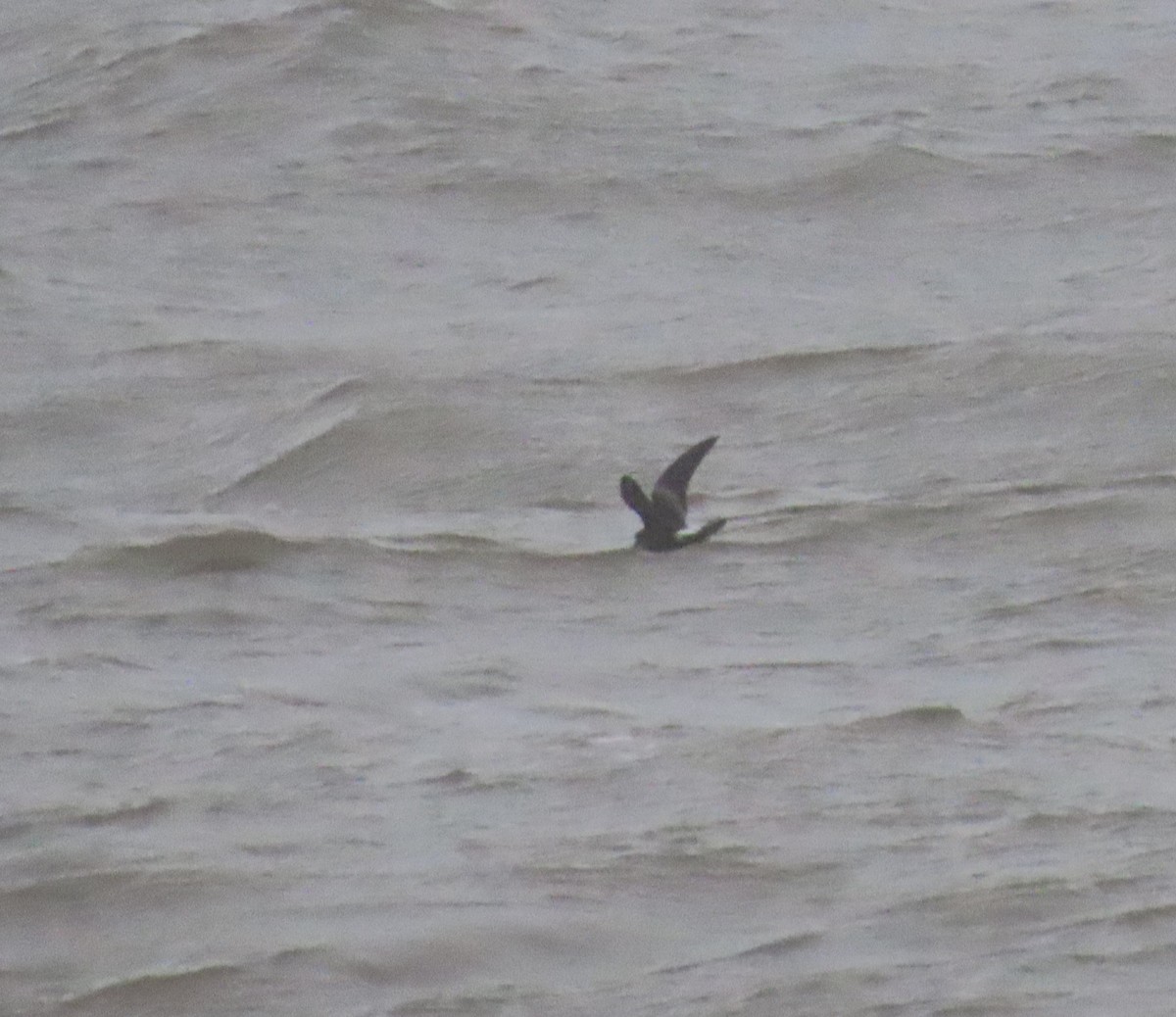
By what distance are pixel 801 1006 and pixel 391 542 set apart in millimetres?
1842

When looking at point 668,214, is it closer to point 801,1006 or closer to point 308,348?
point 308,348

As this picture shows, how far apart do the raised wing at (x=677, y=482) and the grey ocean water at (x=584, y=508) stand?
166 millimetres

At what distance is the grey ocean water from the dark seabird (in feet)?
0.39

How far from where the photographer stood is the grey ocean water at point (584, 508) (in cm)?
587

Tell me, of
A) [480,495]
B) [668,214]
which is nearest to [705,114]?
[668,214]

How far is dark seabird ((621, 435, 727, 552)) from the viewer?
22.2 feet

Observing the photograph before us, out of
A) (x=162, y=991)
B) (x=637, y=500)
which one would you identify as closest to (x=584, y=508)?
(x=637, y=500)

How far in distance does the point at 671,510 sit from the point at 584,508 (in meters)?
0.50

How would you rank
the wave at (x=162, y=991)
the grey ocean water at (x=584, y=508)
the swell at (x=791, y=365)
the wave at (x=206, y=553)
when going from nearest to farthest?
the wave at (x=162, y=991)
the grey ocean water at (x=584, y=508)
the wave at (x=206, y=553)
the swell at (x=791, y=365)

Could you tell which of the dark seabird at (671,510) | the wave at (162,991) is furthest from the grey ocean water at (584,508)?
the dark seabird at (671,510)

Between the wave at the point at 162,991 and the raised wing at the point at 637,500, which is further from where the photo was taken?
the raised wing at the point at 637,500

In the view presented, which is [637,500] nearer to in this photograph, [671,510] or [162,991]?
[671,510]

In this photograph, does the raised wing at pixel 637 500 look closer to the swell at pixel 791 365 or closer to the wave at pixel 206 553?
the wave at pixel 206 553

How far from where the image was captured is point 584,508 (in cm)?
729
